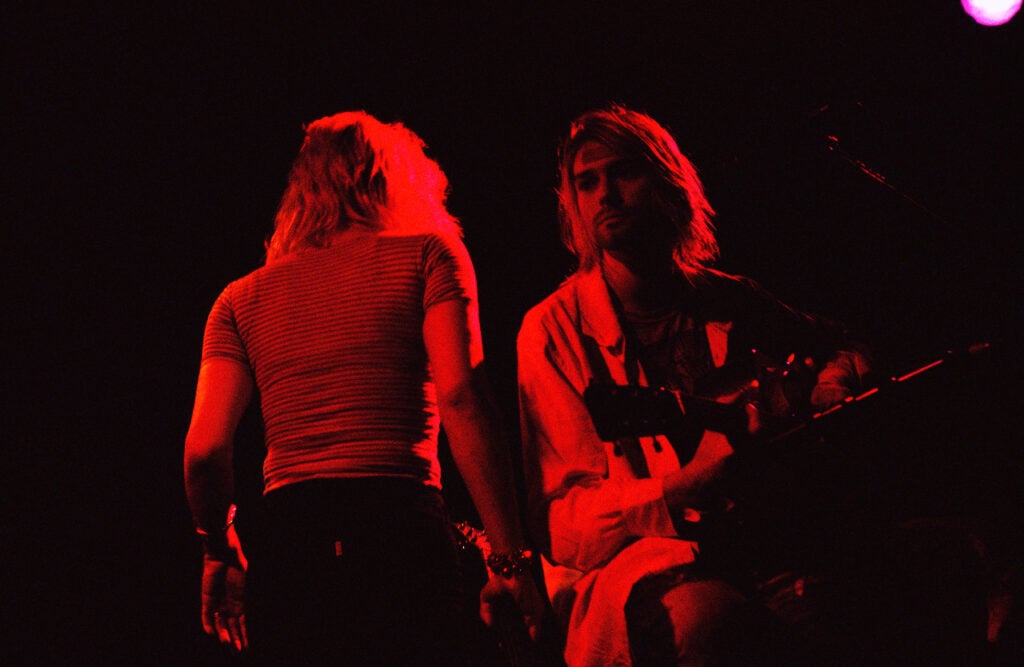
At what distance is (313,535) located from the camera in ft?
5.72

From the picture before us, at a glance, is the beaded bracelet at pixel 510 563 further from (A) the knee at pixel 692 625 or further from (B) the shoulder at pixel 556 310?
(B) the shoulder at pixel 556 310

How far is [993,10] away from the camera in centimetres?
404

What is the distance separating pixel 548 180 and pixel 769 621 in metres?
2.68

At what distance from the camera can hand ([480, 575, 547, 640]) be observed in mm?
1716

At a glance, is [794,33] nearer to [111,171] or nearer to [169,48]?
[169,48]

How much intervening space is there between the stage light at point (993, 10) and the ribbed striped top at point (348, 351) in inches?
131

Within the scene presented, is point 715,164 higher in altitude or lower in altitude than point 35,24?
lower

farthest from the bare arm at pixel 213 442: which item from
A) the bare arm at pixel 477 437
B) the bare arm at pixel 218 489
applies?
the bare arm at pixel 477 437

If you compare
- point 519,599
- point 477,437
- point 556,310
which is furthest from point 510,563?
point 556,310

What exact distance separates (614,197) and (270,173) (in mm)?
1976

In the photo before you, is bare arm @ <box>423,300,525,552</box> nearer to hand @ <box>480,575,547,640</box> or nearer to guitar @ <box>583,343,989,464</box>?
hand @ <box>480,575,547,640</box>

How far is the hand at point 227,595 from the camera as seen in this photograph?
196 cm

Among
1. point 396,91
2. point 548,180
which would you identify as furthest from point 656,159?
point 396,91

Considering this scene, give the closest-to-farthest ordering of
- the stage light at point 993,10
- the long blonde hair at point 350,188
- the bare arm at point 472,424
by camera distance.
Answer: the bare arm at point 472,424 → the long blonde hair at point 350,188 → the stage light at point 993,10
